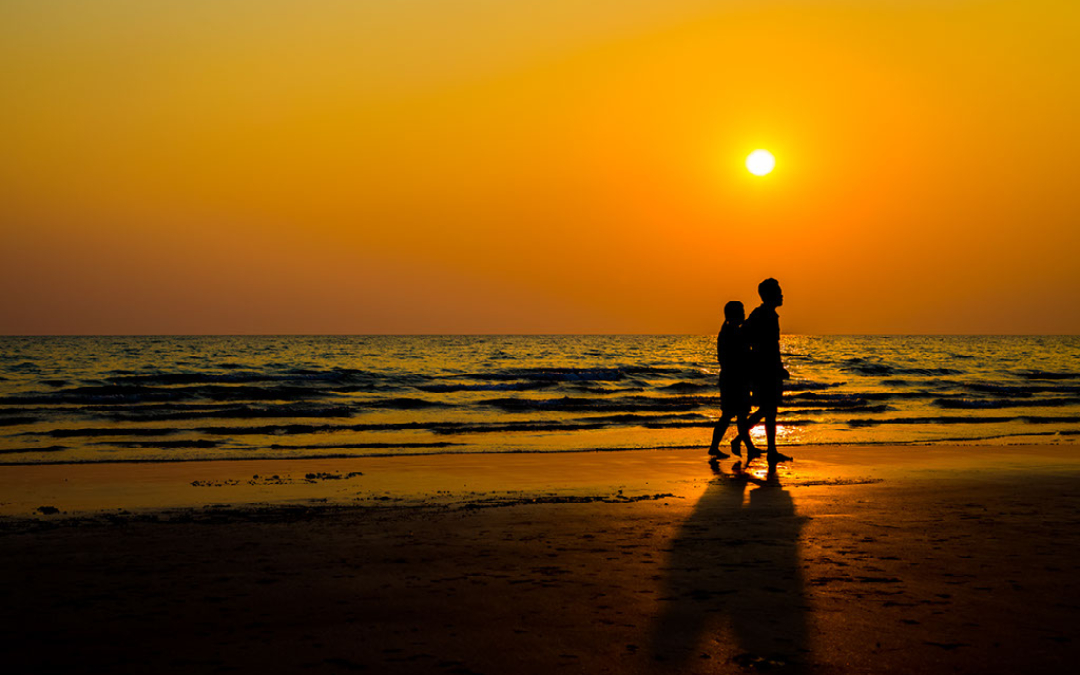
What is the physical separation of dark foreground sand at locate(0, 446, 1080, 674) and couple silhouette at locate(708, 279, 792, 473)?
145 centimetres

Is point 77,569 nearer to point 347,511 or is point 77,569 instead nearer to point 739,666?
point 347,511

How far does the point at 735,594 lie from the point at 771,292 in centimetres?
638

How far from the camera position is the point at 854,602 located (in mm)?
5000

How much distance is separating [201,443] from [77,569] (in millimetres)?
12193

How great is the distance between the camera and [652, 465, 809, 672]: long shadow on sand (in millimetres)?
4234

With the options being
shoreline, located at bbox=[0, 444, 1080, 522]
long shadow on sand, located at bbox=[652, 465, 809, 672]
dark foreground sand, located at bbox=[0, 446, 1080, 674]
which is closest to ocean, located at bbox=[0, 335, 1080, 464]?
shoreline, located at bbox=[0, 444, 1080, 522]

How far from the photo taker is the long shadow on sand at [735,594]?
423 centimetres

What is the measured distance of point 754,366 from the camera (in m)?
11.6

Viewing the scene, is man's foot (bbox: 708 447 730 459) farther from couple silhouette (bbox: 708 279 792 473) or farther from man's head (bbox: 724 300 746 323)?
man's head (bbox: 724 300 746 323)

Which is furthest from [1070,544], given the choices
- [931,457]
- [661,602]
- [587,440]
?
[587,440]

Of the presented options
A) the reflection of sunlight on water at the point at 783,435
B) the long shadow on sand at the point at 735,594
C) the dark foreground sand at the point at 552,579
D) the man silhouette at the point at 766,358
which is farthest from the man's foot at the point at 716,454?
the long shadow on sand at the point at 735,594

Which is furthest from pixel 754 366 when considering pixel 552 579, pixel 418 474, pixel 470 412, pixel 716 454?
pixel 470 412

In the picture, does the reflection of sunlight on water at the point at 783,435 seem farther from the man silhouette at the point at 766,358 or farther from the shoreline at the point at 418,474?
the man silhouette at the point at 766,358

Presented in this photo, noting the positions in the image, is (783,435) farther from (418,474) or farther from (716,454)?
(418,474)
